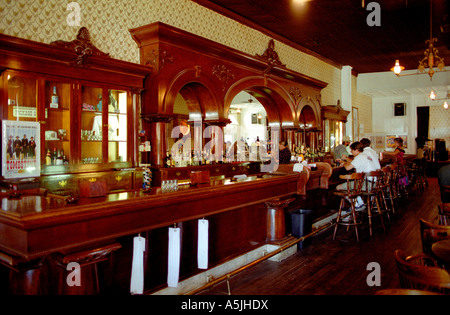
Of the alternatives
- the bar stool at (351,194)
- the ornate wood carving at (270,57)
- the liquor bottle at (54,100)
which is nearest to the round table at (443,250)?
the bar stool at (351,194)

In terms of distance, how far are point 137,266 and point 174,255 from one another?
46cm

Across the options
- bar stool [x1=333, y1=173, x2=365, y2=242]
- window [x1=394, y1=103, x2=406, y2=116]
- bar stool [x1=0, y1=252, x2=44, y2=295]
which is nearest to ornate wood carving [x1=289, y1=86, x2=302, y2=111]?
bar stool [x1=333, y1=173, x2=365, y2=242]

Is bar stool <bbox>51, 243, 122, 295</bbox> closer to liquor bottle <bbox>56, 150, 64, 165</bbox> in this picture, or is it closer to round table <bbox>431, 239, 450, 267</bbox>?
liquor bottle <bbox>56, 150, 64, 165</bbox>

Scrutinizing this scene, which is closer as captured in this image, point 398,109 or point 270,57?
point 270,57

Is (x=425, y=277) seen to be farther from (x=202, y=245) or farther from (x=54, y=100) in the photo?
(x=54, y=100)

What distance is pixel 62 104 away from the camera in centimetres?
472

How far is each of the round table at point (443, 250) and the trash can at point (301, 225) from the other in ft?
8.89

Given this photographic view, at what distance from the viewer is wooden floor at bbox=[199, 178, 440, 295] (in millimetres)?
3832

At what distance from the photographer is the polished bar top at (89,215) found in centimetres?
222

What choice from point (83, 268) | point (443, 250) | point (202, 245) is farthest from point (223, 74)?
point (443, 250)

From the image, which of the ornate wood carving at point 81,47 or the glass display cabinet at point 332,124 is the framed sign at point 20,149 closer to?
the ornate wood carving at point 81,47

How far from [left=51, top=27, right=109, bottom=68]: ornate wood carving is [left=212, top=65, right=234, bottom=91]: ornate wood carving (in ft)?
8.73

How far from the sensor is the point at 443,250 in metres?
2.55
